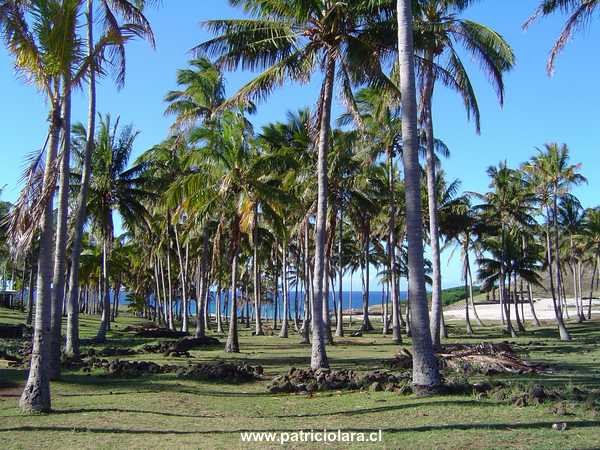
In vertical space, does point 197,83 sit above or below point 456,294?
above

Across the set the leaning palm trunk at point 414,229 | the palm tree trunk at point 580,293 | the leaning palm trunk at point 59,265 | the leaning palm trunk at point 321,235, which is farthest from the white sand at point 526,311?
the leaning palm trunk at point 59,265

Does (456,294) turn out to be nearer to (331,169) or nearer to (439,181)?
(439,181)

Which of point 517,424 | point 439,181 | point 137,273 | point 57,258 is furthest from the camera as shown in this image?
point 137,273

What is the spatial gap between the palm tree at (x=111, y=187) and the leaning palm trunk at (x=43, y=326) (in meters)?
17.5

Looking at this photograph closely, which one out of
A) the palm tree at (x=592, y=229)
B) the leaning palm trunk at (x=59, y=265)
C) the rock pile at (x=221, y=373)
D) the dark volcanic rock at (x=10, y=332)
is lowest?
the rock pile at (x=221, y=373)

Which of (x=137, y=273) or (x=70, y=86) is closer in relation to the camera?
(x=70, y=86)

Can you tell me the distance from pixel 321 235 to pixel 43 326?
7791mm

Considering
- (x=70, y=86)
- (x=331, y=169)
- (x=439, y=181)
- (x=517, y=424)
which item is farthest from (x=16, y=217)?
(x=439, y=181)

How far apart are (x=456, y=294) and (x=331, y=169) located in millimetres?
79648

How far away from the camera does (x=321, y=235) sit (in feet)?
50.3

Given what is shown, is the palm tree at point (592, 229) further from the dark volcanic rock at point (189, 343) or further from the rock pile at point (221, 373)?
the rock pile at point (221, 373)

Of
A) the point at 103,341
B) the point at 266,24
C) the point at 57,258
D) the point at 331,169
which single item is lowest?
the point at 103,341

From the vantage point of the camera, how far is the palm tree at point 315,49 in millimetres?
14984

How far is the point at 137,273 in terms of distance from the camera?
2393 inches
